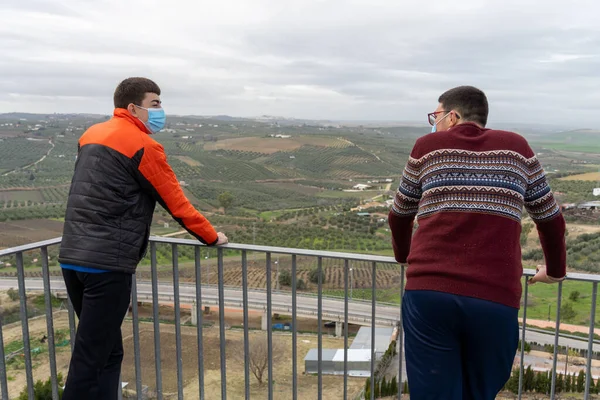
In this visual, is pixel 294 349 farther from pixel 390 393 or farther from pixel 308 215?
pixel 308 215

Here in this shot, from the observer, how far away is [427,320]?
176 cm

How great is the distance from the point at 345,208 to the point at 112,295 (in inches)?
1849

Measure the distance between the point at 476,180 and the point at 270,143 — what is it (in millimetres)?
74729

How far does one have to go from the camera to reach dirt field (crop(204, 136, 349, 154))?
7094cm

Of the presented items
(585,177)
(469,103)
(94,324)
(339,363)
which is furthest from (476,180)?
(585,177)

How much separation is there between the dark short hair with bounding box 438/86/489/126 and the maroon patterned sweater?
0.26ft

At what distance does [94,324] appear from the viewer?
2.29 m

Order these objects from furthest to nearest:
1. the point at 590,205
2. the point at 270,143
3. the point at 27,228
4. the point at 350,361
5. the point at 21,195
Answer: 1. the point at 270,143
2. the point at 21,195
3. the point at 590,205
4. the point at 27,228
5. the point at 350,361

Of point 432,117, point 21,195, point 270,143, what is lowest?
point 21,195

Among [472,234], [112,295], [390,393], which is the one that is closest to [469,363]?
[472,234]

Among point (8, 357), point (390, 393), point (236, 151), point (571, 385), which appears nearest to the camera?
point (8, 357)

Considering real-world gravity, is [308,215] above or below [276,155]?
below

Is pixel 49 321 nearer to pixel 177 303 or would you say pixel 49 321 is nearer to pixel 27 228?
pixel 177 303

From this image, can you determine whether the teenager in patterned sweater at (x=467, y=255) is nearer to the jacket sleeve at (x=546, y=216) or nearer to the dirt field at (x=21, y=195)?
the jacket sleeve at (x=546, y=216)
